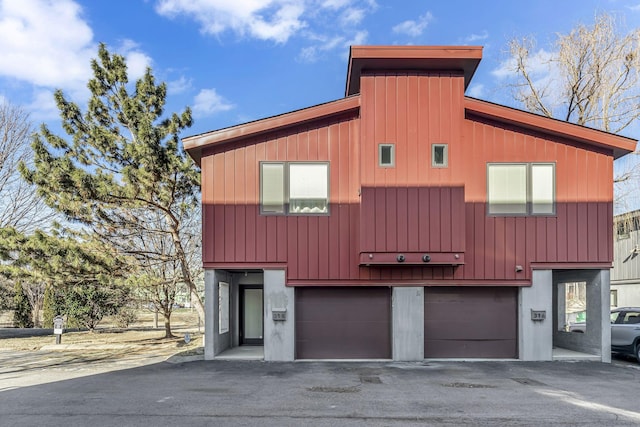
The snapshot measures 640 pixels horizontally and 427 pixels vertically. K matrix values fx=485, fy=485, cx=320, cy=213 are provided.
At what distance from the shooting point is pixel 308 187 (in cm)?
1235

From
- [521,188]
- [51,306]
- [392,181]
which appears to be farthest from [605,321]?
[51,306]

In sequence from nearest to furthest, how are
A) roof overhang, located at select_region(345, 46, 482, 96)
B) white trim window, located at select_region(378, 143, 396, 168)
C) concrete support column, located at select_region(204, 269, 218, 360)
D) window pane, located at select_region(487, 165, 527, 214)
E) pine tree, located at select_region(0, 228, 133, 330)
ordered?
roof overhang, located at select_region(345, 46, 482, 96) → white trim window, located at select_region(378, 143, 396, 168) → concrete support column, located at select_region(204, 269, 218, 360) → window pane, located at select_region(487, 165, 527, 214) → pine tree, located at select_region(0, 228, 133, 330)

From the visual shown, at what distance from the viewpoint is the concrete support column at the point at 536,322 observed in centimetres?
1216

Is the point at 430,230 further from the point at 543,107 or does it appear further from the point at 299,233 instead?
the point at 543,107

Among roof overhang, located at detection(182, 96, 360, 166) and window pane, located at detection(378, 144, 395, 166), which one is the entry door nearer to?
roof overhang, located at detection(182, 96, 360, 166)

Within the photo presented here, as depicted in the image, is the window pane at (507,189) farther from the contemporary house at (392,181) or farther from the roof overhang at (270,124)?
the roof overhang at (270,124)

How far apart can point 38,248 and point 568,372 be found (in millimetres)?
13587

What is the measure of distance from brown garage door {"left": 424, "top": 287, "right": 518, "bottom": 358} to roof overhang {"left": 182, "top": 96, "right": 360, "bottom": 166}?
5207 mm

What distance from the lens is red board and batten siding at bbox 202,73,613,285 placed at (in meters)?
12.2

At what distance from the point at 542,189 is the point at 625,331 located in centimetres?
432

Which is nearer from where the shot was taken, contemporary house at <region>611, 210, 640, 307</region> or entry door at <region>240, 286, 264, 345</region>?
entry door at <region>240, 286, 264, 345</region>

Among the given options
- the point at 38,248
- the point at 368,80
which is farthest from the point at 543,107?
the point at 38,248

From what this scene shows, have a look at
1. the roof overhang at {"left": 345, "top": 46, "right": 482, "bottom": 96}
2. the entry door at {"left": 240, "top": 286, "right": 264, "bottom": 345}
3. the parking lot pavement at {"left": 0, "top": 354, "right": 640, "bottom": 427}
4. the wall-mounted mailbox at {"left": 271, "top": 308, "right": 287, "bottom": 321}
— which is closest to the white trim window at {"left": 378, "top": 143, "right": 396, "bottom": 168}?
the roof overhang at {"left": 345, "top": 46, "right": 482, "bottom": 96}

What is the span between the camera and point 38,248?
13.2 m
